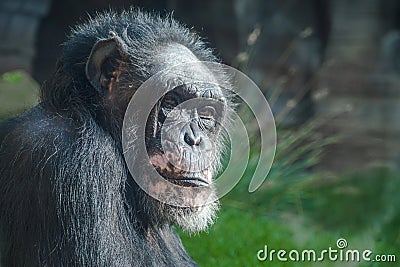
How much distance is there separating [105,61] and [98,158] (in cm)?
56

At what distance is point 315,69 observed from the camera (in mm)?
10172

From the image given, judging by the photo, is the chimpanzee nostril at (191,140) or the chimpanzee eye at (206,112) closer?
the chimpanzee nostril at (191,140)

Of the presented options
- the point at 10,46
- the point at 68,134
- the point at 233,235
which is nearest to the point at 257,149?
the point at 233,235

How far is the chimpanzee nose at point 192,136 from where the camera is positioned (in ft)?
13.9

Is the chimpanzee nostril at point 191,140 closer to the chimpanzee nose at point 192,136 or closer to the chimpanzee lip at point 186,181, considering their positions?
the chimpanzee nose at point 192,136

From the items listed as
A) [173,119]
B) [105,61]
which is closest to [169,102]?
[173,119]

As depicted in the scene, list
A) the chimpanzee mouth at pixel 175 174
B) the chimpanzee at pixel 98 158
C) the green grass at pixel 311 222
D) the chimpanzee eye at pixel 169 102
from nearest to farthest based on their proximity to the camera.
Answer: the chimpanzee at pixel 98 158, the chimpanzee mouth at pixel 175 174, the chimpanzee eye at pixel 169 102, the green grass at pixel 311 222

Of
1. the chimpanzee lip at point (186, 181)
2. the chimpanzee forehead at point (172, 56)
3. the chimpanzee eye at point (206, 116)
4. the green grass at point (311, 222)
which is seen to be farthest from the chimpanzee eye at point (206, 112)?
the green grass at point (311, 222)

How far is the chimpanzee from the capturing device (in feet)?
13.0

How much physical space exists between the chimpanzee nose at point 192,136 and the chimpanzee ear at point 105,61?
45 centimetres

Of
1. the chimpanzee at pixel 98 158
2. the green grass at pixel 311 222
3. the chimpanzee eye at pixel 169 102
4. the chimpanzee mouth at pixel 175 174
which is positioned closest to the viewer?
the chimpanzee at pixel 98 158

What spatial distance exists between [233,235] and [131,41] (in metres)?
2.43

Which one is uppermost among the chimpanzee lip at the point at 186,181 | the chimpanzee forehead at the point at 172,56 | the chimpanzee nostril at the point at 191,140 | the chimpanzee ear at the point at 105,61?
the chimpanzee forehead at the point at 172,56

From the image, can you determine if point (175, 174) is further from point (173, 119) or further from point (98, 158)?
point (98, 158)
